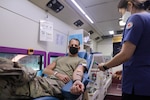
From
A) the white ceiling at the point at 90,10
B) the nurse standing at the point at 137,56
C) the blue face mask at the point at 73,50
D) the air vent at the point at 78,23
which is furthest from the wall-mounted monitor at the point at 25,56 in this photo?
the air vent at the point at 78,23

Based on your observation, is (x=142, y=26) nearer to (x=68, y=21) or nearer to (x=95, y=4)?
(x=95, y=4)

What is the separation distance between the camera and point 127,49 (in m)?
0.93

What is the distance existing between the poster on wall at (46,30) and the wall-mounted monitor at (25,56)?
23 cm

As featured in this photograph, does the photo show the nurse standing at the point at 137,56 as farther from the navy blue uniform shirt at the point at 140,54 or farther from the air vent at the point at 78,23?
the air vent at the point at 78,23

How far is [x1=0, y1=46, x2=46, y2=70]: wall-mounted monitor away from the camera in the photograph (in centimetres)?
168

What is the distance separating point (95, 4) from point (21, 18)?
1531 mm

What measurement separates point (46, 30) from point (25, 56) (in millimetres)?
517

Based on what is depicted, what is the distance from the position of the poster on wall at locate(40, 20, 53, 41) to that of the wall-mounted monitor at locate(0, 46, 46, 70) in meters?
0.23

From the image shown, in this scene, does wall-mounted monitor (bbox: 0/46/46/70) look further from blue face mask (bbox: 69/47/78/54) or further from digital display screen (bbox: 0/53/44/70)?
blue face mask (bbox: 69/47/78/54)

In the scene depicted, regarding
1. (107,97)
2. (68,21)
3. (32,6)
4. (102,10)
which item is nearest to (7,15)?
(32,6)

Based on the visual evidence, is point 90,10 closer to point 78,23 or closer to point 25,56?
point 78,23

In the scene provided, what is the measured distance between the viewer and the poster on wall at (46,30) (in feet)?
7.15

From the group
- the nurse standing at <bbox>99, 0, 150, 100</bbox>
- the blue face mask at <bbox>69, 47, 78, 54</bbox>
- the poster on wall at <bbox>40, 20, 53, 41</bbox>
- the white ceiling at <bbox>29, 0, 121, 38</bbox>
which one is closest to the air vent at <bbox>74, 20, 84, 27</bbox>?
the white ceiling at <bbox>29, 0, 121, 38</bbox>

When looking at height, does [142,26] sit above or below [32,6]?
below
